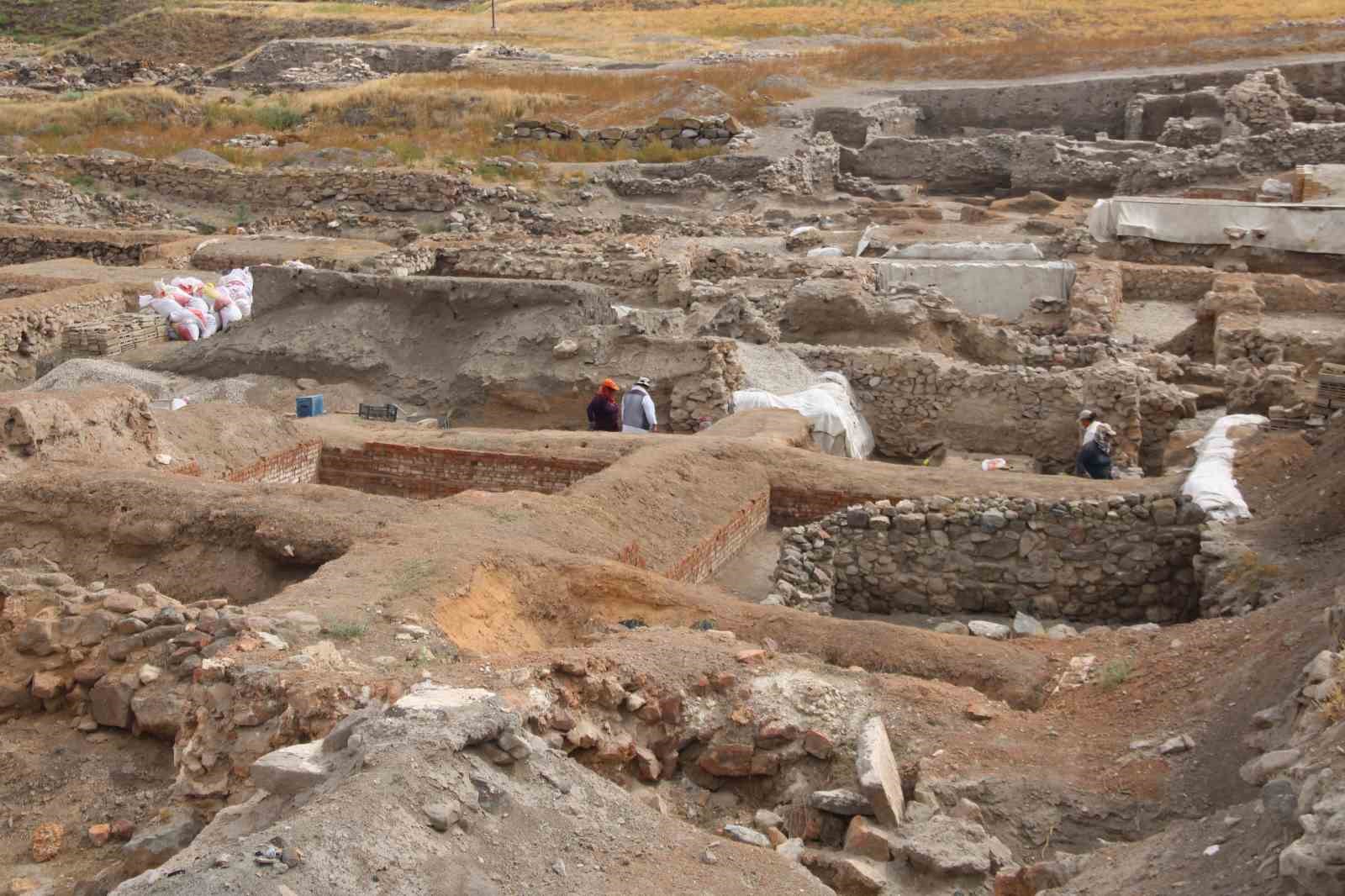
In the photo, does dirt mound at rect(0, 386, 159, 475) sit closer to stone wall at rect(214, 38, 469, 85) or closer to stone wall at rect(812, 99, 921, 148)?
stone wall at rect(812, 99, 921, 148)

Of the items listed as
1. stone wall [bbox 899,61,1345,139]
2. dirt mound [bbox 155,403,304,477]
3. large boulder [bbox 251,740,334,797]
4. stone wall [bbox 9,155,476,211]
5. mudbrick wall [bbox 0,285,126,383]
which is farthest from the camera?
stone wall [bbox 899,61,1345,139]

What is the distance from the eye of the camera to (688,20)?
48.0 m

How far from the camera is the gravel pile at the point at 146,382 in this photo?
14734mm

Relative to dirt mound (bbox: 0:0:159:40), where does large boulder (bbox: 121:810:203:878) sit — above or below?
below

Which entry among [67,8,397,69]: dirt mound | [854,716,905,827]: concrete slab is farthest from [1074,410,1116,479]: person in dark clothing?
[67,8,397,69]: dirt mound

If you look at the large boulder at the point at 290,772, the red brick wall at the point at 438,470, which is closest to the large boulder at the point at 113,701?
the large boulder at the point at 290,772

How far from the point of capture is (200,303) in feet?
57.6

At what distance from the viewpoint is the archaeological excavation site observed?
530 cm

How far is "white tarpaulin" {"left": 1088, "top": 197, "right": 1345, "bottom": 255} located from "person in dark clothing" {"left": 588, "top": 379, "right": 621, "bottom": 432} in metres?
10.4

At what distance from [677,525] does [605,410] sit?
3.21 meters

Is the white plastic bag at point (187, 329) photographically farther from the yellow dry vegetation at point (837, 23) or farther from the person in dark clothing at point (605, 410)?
the yellow dry vegetation at point (837, 23)

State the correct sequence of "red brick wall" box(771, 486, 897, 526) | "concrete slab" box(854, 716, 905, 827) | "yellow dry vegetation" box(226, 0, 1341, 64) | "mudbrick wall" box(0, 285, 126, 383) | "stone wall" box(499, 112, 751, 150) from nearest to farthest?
"concrete slab" box(854, 716, 905, 827)
"red brick wall" box(771, 486, 897, 526)
"mudbrick wall" box(0, 285, 126, 383)
"stone wall" box(499, 112, 751, 150)
"yellow dry vegetation" box(226, 0, 1341, 64)

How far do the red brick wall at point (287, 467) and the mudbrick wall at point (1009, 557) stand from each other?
14.4ft

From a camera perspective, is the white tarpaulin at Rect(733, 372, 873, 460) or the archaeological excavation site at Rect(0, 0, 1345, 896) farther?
the white tarpaulin at Rect(733, 372, 873, 460)
